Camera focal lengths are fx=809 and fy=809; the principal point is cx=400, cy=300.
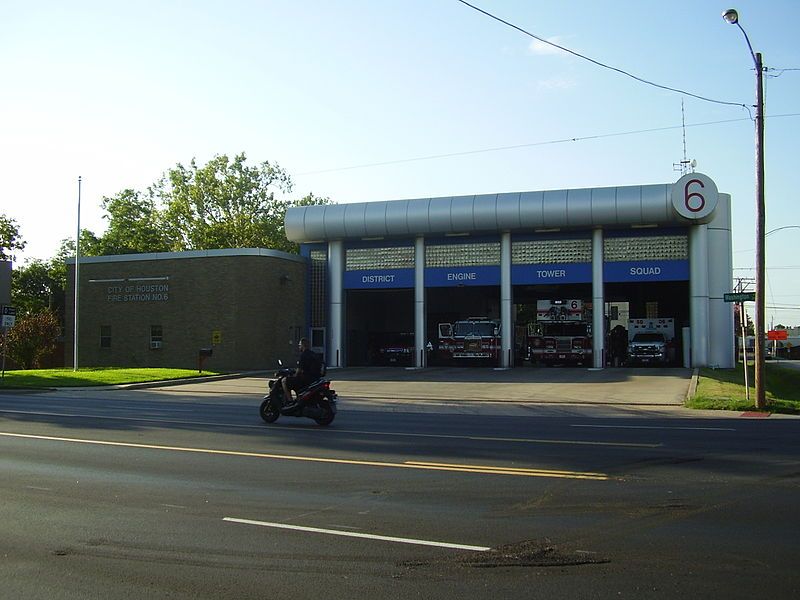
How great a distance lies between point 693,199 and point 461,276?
1232 cm

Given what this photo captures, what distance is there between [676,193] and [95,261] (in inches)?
1214

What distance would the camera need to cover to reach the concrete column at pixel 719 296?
4034cm

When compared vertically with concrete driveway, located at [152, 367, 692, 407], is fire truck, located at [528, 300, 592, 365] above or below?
above

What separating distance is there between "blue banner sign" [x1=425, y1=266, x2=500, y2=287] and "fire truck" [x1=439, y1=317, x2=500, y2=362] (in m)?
2.15

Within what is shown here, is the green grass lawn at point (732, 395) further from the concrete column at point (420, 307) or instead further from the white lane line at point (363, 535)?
the white lane line at point (363, 535)

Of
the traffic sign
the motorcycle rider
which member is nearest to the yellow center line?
the motorcycle rider

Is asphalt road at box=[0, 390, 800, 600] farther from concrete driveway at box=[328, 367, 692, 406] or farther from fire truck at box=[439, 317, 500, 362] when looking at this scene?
fire truck at box=[439, 317, 500, 362]

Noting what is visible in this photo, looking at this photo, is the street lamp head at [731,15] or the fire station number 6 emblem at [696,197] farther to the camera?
the fire station number 6 emblem at [696,197]

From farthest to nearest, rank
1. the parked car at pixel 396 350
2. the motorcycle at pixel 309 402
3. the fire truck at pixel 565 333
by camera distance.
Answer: the parked car at pixel 396 350
the fire truck at pixel 565 333
the motorcycle at pixel 309 402

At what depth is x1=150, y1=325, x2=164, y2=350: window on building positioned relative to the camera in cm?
4275

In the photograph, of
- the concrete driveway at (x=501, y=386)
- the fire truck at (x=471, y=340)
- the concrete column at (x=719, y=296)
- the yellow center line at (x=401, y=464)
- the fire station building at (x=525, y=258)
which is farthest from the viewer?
the fire truck at (x=471, y=340)

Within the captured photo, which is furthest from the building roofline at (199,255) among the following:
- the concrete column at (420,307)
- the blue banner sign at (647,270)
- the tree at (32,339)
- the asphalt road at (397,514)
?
the asphalt road at (397,514)

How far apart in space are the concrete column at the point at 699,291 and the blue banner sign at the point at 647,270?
57 centimetres

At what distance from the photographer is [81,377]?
33.2 metres
